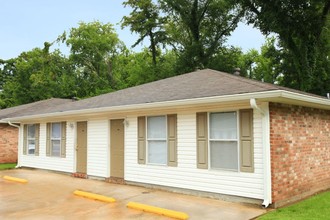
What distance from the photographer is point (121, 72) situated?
4062cm

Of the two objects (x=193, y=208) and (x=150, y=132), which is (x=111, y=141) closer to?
(x=150, y=132)

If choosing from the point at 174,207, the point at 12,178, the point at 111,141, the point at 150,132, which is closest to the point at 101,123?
the point at 111,141

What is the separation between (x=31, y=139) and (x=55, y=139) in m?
2.34

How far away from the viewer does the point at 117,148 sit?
35.5 ft

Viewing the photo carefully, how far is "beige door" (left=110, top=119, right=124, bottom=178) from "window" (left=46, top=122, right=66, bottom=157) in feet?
9.87

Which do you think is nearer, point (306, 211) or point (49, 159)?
point (306, 211)

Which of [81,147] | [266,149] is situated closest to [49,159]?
[81,147]

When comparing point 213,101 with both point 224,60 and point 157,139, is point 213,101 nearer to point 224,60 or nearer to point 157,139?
point 157,139

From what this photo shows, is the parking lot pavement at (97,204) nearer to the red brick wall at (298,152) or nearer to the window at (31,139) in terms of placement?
the red brick wall at (298,152)

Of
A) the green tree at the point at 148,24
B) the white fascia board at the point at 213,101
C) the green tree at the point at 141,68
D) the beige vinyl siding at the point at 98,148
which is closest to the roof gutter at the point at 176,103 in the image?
the white fascia board at the point at 213,101

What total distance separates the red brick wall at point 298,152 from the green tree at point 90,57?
29.4 m

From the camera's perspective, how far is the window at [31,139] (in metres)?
14.7

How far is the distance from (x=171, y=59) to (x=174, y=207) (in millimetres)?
28726

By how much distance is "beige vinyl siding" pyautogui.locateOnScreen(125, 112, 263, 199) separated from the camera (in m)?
7.27
